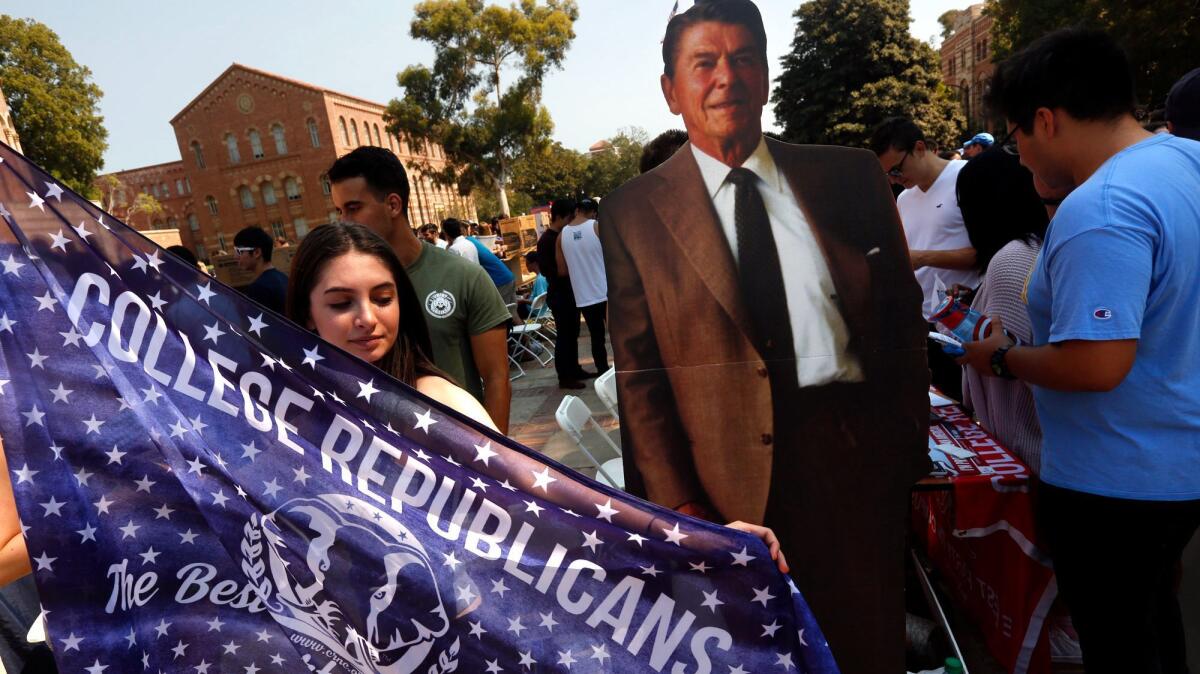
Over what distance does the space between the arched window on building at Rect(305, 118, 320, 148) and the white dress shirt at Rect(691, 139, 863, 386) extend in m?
47.9

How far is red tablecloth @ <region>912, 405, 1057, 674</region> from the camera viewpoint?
6.72ft

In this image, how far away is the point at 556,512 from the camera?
4.09 feet

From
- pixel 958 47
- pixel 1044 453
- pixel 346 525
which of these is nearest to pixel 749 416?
pixel 1044 453

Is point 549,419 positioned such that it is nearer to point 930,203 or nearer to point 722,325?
point 930,203

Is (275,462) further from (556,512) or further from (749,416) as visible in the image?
(749,416)

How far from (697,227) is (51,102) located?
39098 millimetres

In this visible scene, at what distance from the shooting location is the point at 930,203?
3027 mm

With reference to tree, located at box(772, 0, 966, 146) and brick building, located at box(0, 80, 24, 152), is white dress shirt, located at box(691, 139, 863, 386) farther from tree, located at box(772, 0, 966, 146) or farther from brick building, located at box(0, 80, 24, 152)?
brick building, located at box(0, 80, 24, 152)

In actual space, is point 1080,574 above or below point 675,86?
below

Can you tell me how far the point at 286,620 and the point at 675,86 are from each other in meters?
1.55

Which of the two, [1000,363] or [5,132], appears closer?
[1000,363]

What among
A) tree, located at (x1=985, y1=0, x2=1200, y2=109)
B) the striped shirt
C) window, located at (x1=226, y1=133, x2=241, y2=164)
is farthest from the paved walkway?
window, located at (x1=226, y1=133, x2=241, y2=164)

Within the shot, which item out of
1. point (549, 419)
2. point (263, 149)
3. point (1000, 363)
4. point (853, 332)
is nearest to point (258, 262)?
point (549, 419)

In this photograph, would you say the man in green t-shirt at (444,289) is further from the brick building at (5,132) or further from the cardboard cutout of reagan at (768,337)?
the brick building at (5,132)
